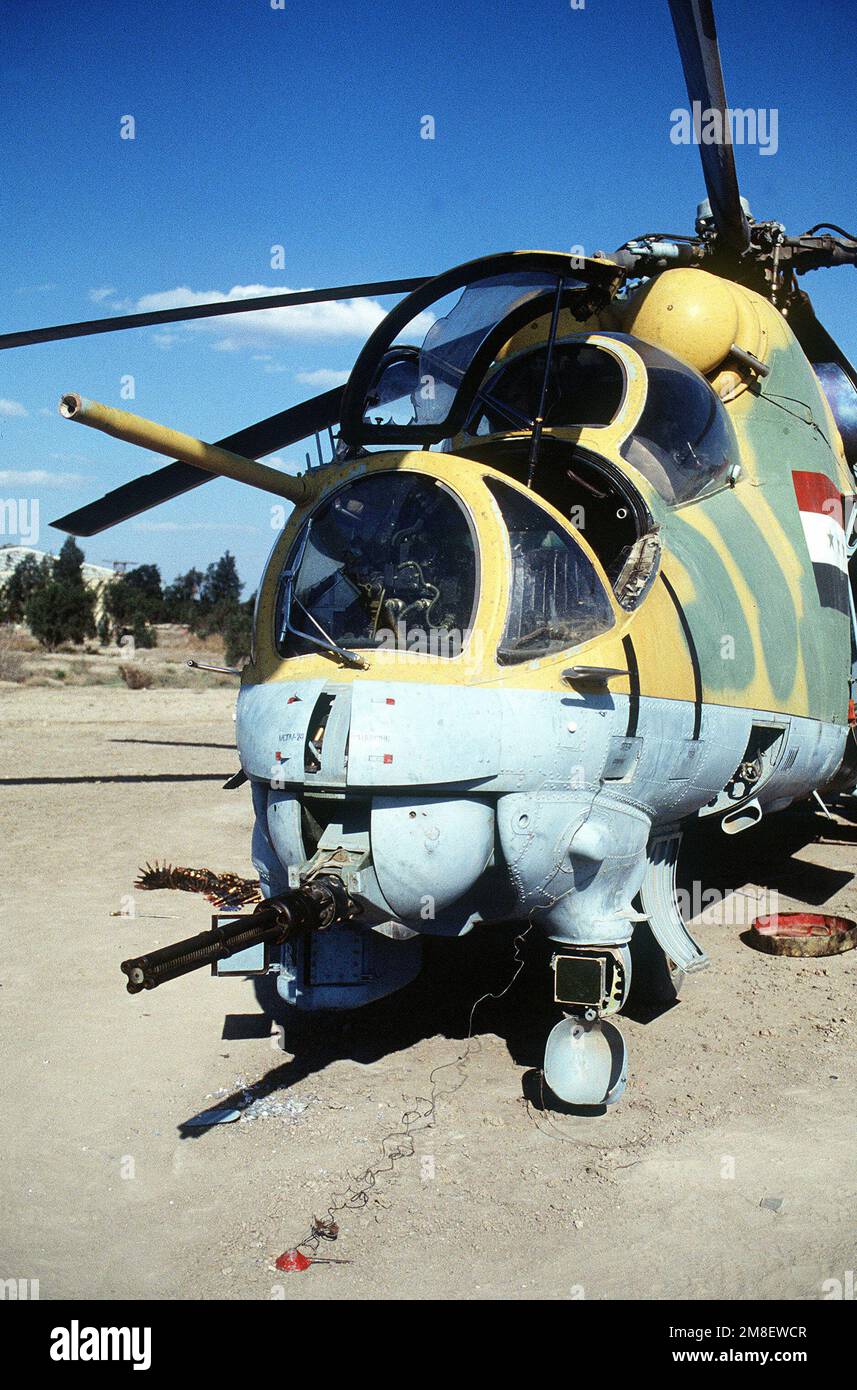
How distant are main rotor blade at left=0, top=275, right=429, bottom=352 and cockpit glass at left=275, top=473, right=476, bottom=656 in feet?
5.27

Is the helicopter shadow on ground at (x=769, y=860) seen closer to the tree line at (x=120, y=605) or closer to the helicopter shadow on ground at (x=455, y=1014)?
the helicopter shadow on ground at (x=455, y=1014)

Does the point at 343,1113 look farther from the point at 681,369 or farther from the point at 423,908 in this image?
the point at 681,369

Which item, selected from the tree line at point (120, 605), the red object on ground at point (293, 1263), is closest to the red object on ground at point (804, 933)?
the red object on ground at point (293, 1263)

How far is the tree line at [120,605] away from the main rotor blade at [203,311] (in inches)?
1037

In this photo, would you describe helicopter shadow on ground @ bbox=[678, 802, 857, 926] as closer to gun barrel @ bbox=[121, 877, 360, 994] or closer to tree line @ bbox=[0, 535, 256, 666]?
gun barrel @ bbox=[121, 877, 360, 994]

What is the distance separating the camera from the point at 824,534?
7.91 meters

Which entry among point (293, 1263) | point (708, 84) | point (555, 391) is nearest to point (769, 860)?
point (555, 391)

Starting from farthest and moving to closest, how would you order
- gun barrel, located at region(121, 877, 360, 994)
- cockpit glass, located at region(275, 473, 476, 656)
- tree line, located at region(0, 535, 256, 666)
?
tree line, located at region(0, 535, 256, 666) → cockpit glass, located at region(275, 473, 476, 656) → gun barrel, located at region(121, 877, 360, 994)

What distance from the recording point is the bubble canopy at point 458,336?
552cm

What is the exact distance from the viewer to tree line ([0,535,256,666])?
4800 cm

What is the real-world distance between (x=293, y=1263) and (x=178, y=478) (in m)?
4.42

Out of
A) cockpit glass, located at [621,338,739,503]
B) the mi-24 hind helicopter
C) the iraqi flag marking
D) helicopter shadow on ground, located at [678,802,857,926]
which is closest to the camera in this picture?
the mi-24 hind helicopter

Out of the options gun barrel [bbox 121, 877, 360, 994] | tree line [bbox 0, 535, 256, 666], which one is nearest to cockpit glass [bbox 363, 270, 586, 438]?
gun barrel [bbox 121, 877, 360, 994]
